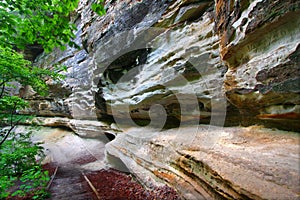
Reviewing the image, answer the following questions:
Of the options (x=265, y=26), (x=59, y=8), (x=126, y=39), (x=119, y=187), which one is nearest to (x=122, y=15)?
(x=126, y=39)

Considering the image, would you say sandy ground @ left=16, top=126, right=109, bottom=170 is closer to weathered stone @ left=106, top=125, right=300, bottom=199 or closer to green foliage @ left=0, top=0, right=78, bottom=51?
weathered stone @ left=106, top=125, right=300, bottom=199

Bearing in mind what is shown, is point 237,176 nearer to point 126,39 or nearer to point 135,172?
point 135,172

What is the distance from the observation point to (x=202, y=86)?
3.39 meters

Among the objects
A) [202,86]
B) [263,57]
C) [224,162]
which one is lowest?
[224,162]

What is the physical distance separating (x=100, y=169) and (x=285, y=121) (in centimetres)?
583

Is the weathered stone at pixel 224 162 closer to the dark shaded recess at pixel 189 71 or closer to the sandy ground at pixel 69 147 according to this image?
the dark shaded recess at pixel 189 71

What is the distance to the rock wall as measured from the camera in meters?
1.84

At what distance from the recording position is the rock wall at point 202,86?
1.84 m

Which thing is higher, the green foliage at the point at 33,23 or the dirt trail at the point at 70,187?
the green foliage at the point at 33,23

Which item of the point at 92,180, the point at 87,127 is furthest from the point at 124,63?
the point at 87,127

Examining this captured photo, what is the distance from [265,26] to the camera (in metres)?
1.98

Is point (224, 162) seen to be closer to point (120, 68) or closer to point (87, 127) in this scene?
point (120, 68)

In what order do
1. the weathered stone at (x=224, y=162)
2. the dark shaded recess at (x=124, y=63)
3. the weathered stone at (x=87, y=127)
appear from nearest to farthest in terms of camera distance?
the weathered stone at (x=224, y=162) < the dark shaded recess at (x=124, y=63) < the weathered stone at (x=87, y=127)

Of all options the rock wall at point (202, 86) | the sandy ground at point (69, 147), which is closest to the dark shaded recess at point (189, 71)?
the rock wall at point (202, 86)
